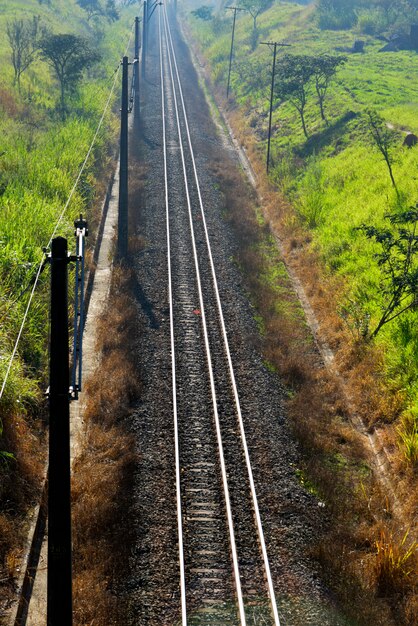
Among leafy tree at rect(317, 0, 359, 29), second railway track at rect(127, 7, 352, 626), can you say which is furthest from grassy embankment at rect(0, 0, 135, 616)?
leafy tree at rect(317, 0, 359, 29)

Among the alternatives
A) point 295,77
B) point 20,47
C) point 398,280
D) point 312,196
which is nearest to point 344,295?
point 398,280

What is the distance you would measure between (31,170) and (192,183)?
9.14 m

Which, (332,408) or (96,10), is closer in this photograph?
(332,408)

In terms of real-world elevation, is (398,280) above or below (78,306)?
below

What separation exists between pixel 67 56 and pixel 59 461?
131 feet

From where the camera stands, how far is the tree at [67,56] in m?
41.5

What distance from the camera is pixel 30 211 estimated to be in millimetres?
21875

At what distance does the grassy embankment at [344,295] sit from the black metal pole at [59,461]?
18.1 feet

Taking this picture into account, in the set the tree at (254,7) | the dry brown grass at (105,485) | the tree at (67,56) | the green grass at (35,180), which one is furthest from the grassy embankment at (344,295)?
the tree at (254,7)

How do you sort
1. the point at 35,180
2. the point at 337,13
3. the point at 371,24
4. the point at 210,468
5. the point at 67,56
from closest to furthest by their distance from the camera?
the point at 210,468 < the point at 35,180 < the point at 67,56 < the point at 371,24 < the point at 337,13

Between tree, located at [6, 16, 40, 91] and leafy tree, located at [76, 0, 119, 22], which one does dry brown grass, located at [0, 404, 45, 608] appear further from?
leafy tree, located at [76, 0, 119, 22]

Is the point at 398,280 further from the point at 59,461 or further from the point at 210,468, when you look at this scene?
the point at 59,461

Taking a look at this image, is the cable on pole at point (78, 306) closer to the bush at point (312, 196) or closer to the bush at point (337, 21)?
the bush at point (312, 196)

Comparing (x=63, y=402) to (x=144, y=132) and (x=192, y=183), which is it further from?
(x=144, y=132)
